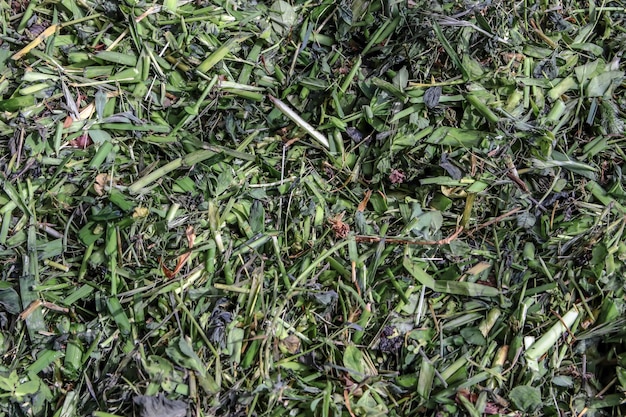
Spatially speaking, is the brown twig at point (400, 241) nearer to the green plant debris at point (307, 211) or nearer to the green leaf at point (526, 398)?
the green plant debris at point (307, 211)

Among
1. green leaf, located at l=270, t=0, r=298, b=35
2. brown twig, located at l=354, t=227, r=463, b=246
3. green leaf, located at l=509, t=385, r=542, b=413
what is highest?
green leaf, located at l=270, t=0, r=298, b=35

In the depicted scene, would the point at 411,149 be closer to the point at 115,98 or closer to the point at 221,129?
the point at 221,129

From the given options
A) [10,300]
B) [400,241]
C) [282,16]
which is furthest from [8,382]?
[282,16]

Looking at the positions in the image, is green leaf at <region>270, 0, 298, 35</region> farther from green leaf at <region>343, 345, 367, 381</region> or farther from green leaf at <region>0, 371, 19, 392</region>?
green leaf at <region>0, 371, 19, 392</region>

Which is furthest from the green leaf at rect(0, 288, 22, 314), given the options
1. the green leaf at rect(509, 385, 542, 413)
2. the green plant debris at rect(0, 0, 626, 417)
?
the green leaf at rect(509, 385, 542, 413)

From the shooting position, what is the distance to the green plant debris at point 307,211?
1.31 meters

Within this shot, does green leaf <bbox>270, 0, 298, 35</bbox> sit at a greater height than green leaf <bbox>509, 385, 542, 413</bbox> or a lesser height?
greater

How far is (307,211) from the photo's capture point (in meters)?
1.40

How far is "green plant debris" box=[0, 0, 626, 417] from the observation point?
131cm

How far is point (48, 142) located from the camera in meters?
1.40

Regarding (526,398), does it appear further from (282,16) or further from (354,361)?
(282,16)

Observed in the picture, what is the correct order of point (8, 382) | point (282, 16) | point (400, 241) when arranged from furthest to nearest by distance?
point (282, 16), point (400, 241), point (8, 382)

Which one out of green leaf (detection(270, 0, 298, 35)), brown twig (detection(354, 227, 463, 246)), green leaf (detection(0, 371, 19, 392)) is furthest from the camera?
green leaf (detection(270, 0, 298, 35))

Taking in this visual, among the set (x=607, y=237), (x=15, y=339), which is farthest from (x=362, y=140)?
(x=15, y=339)
